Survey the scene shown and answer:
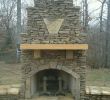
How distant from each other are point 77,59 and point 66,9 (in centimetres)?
160

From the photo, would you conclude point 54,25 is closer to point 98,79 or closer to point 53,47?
point 53,47

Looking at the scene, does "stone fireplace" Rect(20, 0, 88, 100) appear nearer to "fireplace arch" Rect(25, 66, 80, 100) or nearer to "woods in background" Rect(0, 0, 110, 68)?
"fireplace arch" Rect(25, 66, 80, 100)

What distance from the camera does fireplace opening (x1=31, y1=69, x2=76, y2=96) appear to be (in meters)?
8.16

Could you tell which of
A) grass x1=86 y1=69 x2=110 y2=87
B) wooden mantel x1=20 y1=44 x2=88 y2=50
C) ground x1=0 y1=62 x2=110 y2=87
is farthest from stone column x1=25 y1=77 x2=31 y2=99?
grass x1=86 y1=69 x2=110 y2=87

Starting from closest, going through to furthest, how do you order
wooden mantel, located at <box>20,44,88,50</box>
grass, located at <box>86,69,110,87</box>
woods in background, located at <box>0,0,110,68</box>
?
wooden mantel, located at <box>20,44,88,50</box>
grass, located at <box>86,69,110,87</box>
woods in background, located at <box>0,0,110,68</box>

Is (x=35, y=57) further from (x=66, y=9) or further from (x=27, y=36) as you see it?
(x=66, y=9)

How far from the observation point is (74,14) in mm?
7684

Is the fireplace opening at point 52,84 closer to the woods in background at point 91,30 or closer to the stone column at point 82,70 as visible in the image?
the stone column at point 82,70

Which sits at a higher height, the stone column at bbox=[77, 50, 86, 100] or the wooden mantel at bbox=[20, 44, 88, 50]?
the wooden mantel at bbox=[20, 44, 88, 50]

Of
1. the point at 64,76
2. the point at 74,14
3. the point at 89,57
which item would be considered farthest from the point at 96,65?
the point at 74,14

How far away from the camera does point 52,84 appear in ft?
28.4

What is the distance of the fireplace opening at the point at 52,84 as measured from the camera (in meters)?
8.16

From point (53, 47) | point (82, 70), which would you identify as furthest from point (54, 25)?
point (82, 70)

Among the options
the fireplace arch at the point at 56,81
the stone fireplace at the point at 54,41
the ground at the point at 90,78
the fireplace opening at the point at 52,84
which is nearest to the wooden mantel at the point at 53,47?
the stone fireplace at the point at 54,41
